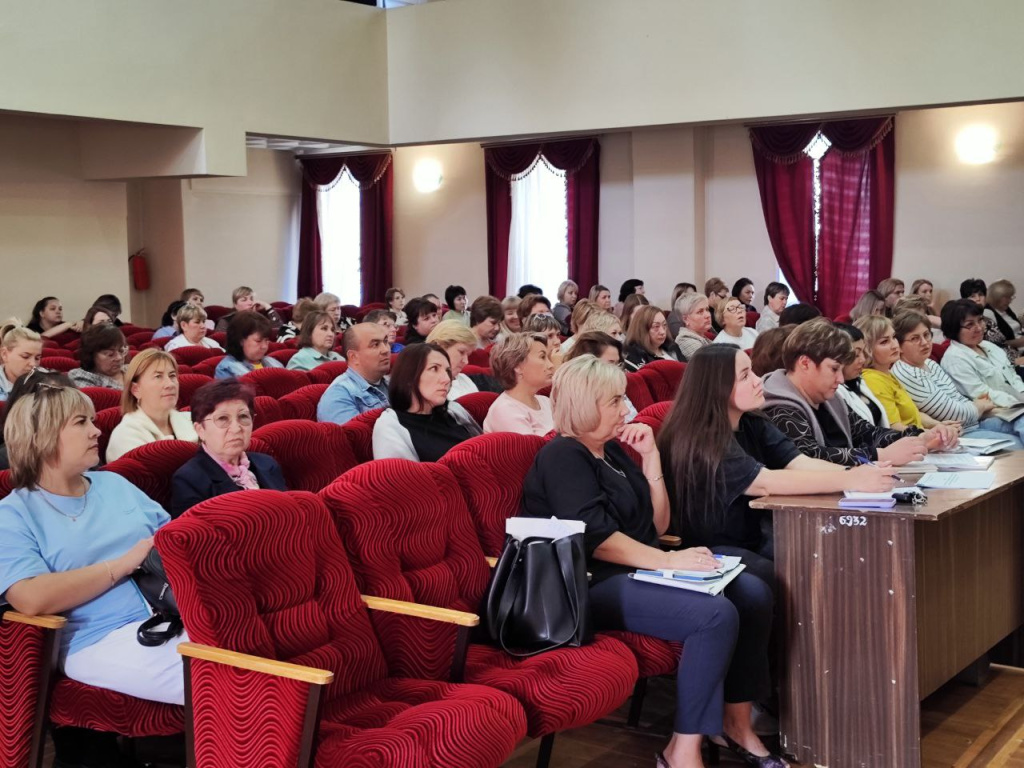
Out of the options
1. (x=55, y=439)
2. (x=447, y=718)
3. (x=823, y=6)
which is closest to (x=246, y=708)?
(x=447, y=718)

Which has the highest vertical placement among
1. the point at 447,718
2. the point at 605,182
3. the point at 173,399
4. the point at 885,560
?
the point at 605,182

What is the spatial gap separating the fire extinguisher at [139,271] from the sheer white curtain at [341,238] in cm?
233

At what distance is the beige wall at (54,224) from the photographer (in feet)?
35.6

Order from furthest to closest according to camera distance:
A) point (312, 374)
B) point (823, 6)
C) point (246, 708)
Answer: point (823, 6) → point (312, 374) → point (246, 708)

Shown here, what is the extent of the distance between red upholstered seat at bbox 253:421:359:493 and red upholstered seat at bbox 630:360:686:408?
7.27 feet

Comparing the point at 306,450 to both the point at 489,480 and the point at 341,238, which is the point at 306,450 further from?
the point at 341,238

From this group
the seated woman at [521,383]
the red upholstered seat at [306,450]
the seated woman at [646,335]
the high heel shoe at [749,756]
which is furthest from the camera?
the seated woman at [646,335]

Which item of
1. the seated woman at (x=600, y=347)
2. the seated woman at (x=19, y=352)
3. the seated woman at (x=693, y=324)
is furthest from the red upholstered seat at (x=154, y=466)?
the seated woman at (x=693, y=324)

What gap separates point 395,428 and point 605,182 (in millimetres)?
9416

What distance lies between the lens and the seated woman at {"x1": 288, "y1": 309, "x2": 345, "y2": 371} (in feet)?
23.0

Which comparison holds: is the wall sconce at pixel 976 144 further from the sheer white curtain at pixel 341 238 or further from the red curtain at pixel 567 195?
the sheer white curtain at pixel 341 238

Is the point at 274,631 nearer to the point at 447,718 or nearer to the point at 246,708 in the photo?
the point at 246,708

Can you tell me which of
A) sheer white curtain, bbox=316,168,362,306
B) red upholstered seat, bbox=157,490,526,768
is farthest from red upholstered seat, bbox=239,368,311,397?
sheer white curtain, bbox=316,168,362,306

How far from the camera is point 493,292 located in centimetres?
1409
